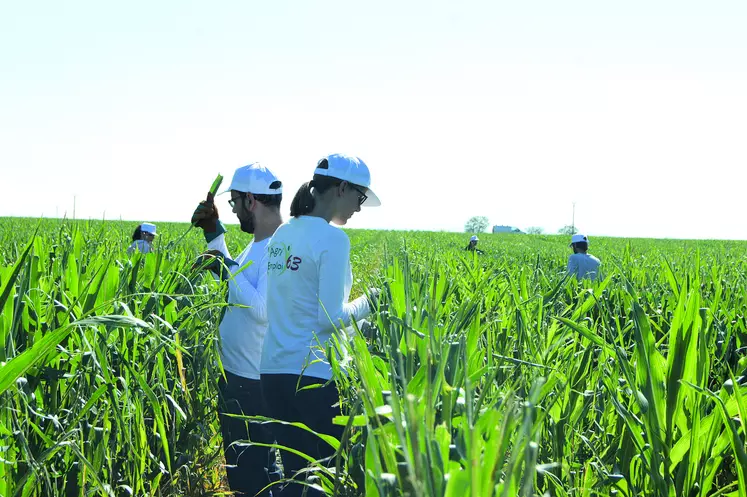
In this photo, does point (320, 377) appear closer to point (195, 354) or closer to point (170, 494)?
point (195, 354)

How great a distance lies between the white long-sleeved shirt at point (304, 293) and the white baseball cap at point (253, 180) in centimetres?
51

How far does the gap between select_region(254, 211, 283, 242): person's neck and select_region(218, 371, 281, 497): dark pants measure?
70 cm

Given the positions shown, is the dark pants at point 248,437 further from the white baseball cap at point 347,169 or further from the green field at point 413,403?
the white baseball cap at point 347,169

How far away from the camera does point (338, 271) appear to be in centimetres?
253

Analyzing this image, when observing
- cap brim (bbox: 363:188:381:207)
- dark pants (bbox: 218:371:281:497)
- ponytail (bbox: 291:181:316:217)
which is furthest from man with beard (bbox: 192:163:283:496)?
cap brim (bbox: 363:188:381:207)

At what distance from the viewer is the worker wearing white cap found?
99.5 inches

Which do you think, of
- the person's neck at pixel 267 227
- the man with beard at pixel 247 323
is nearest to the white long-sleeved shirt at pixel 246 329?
the man with beard at pixel 247 323

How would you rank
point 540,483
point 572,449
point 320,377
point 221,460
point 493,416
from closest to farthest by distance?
point 493,416 → point 540,483 → point 572,449 → point 320,377 → point 221,460

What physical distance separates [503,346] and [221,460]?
6.00 feet

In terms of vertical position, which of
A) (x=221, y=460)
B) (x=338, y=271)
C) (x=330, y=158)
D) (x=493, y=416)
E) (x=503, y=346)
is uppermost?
(x=330, y=158)

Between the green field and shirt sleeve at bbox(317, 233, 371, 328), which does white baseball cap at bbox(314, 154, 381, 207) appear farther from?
the green field

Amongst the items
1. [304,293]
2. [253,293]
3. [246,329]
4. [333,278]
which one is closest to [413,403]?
[333,278]

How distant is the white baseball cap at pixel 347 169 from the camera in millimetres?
2637

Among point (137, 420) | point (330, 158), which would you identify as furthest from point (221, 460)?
point (330, 158)
